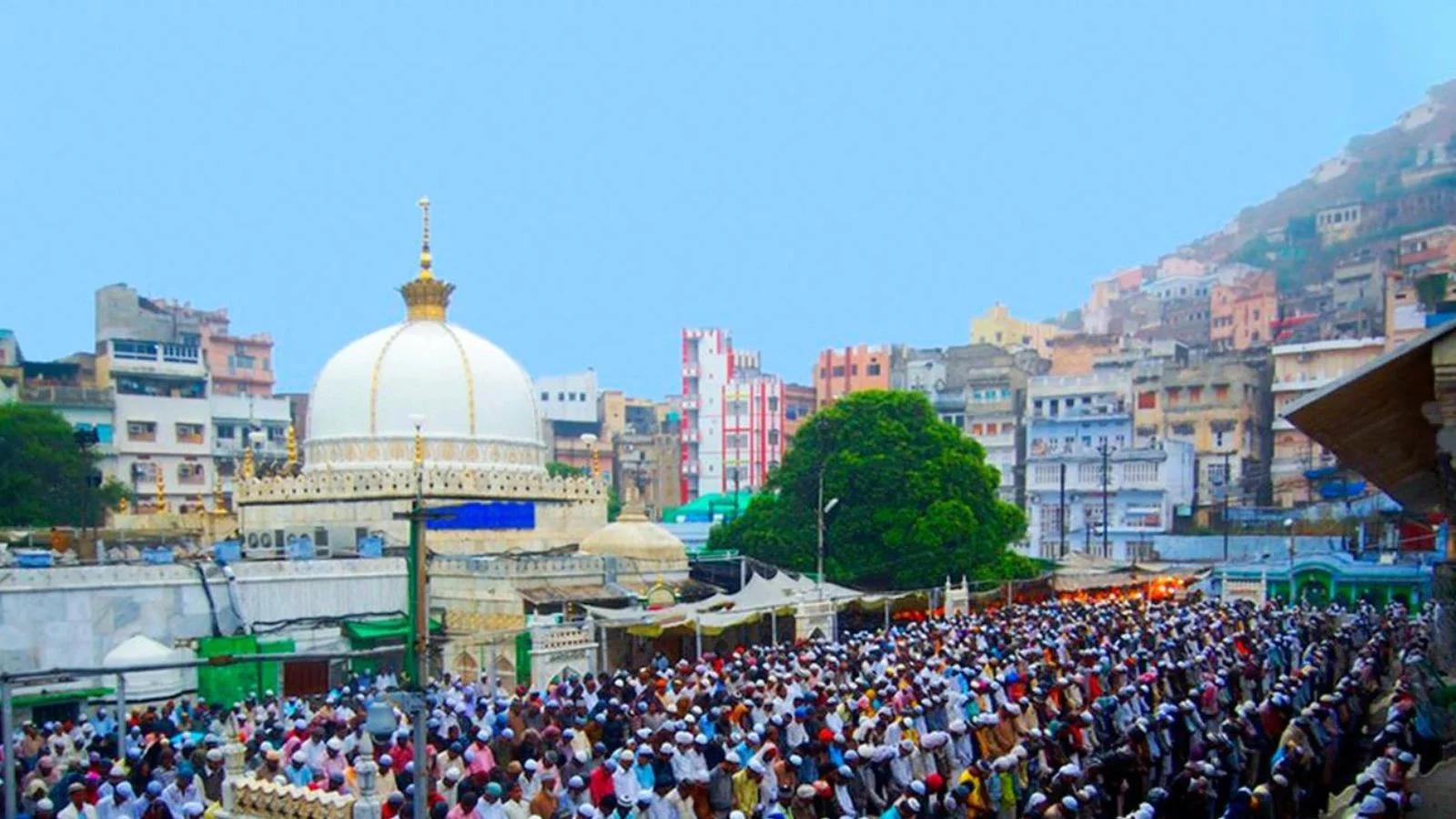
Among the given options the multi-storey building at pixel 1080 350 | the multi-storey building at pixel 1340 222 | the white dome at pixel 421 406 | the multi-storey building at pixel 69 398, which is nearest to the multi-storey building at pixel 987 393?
the multi-storey building at pixel 1080 350

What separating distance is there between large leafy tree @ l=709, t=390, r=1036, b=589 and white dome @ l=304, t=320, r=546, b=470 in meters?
7.34

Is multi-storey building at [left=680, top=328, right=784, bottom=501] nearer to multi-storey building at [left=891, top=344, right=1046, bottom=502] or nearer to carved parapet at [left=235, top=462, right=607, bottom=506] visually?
multi-storey building at [left=891, top=344, right=1046, bottom=502]

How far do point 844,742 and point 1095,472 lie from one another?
4254 cm

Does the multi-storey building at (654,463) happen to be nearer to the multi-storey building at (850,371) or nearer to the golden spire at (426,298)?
the multi-storey building at (850,371)

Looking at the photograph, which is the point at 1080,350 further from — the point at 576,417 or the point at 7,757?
the point at 7,757

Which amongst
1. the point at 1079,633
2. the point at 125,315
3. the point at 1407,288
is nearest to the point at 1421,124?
the point at 1407,288

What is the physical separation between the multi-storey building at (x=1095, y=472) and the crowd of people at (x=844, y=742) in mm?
30440

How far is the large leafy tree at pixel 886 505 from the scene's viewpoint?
36.7 m

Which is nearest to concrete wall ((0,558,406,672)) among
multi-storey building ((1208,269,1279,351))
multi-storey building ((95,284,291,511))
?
multi-storey building ((95,284,291,511))

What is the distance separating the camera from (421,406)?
3562 cm

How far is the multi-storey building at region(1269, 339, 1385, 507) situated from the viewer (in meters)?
54.1

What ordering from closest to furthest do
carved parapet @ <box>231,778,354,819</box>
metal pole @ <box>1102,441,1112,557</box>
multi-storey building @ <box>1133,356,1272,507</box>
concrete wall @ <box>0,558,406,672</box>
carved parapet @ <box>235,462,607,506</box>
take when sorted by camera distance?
carved parapet @ <box>231,778,354,819</box>
concrete wall @ <box>0,558,406,672</box>
carved parapet @ <box>235,462,607,506</box>
metal pole @ <box>1102,441,1112,557</box>
multi-storey building @ <box>1133,356,1272,507</box>

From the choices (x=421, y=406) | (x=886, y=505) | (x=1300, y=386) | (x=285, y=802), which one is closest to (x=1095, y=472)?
(x=1300, y=386)

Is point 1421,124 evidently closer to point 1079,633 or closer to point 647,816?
point 1079,633
